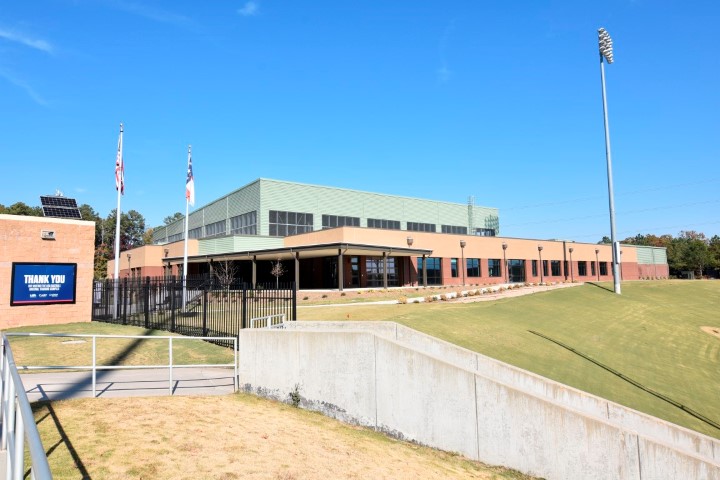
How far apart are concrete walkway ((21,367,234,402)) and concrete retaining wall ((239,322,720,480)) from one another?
40.5 inches

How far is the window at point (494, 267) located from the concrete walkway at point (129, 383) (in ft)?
151

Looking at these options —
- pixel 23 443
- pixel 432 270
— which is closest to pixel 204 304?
pixel 23 443

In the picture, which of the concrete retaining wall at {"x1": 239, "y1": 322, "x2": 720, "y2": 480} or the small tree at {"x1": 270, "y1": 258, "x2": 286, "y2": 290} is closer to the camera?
the concrete retaining wall at {"x1": 239, "y1": 322, "x2": 720, "y2": 480}

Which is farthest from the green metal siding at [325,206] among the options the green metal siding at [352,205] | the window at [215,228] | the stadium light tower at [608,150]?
the stadium light tower at [608,150]

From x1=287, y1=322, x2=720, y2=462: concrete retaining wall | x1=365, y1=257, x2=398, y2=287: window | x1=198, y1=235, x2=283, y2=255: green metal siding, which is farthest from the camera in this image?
x1=198, y1=235, x2=283, y2=255: green metal siding

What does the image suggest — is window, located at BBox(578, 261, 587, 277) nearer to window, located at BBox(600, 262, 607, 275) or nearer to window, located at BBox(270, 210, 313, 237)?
window, located at BBox(600, 262, 607, 275)

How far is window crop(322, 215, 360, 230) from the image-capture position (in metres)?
59.2

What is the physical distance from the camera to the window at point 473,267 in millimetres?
52562

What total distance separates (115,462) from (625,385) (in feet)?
52.8

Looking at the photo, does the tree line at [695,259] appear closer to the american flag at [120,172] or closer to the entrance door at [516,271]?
the entrance door at [516,271]

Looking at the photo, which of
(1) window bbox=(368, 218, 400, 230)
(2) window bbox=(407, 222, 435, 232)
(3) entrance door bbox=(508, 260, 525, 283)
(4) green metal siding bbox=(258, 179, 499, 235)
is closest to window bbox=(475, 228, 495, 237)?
(4) green metal siding bbox=(258, 179, 499, 235)

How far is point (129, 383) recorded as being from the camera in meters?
10.7

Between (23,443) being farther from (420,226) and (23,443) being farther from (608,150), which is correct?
(420,226)

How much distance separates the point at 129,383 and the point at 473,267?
46.2 m
